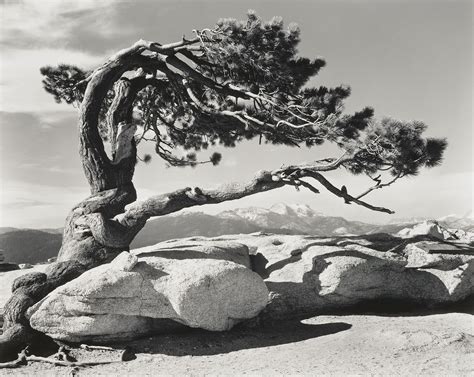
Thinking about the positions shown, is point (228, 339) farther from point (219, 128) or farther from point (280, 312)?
point (219, 128)

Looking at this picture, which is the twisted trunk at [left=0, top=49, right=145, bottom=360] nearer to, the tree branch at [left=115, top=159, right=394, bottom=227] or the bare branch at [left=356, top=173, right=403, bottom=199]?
the tree branch at [left=115, top=159, right=394, bottom=227]

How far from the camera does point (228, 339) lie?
7.94 meters

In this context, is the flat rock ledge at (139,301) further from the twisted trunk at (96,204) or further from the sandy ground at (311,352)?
the twisted trunk at (96,204)

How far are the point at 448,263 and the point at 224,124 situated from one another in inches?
284

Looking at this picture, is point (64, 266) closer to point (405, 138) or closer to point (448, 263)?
point (405, 138)

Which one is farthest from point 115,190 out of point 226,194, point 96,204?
point 226,194

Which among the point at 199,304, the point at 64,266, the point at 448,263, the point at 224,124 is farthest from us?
the point at 224,124

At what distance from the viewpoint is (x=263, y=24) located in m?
9.36

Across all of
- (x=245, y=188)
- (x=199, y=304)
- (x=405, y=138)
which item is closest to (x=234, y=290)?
(x=199, y=304)

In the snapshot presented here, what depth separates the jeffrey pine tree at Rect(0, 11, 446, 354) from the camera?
8484 mm

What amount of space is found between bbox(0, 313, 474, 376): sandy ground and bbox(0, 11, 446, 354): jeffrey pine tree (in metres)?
2.59

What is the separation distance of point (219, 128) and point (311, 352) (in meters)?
7.61

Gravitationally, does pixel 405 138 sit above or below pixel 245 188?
above

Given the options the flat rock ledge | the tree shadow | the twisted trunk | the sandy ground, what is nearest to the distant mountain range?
the twisted trunk
